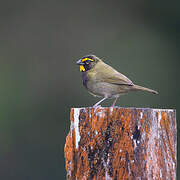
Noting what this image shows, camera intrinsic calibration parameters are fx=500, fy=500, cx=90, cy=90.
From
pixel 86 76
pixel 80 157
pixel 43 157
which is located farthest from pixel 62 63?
pixel 80 157

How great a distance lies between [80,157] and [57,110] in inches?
305

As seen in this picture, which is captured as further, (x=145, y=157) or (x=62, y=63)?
(x=62, y=63)

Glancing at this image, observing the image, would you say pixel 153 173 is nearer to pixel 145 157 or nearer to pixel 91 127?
pixel 145 157

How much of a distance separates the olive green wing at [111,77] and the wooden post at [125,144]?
1921 mm

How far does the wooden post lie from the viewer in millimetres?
3361

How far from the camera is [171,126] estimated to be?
351 cm

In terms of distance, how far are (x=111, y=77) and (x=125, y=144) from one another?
225 cm

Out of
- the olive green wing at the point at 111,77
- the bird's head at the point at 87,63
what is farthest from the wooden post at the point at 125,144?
the bird's head at the point at 87,63

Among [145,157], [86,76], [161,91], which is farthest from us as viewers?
[161,91]

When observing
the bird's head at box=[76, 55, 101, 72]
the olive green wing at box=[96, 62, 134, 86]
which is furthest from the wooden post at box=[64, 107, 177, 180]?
the bird's head at box=[76, 55, 101, 72]

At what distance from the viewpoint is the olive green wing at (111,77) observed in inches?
215

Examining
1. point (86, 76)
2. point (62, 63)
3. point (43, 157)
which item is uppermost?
point (62, 63)

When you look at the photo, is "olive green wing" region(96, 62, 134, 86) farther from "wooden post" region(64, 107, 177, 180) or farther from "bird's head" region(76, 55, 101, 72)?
"wooden post" region(64, 107, 177, 180)

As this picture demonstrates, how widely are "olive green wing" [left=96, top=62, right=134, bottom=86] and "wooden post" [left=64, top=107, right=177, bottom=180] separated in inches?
75.6
